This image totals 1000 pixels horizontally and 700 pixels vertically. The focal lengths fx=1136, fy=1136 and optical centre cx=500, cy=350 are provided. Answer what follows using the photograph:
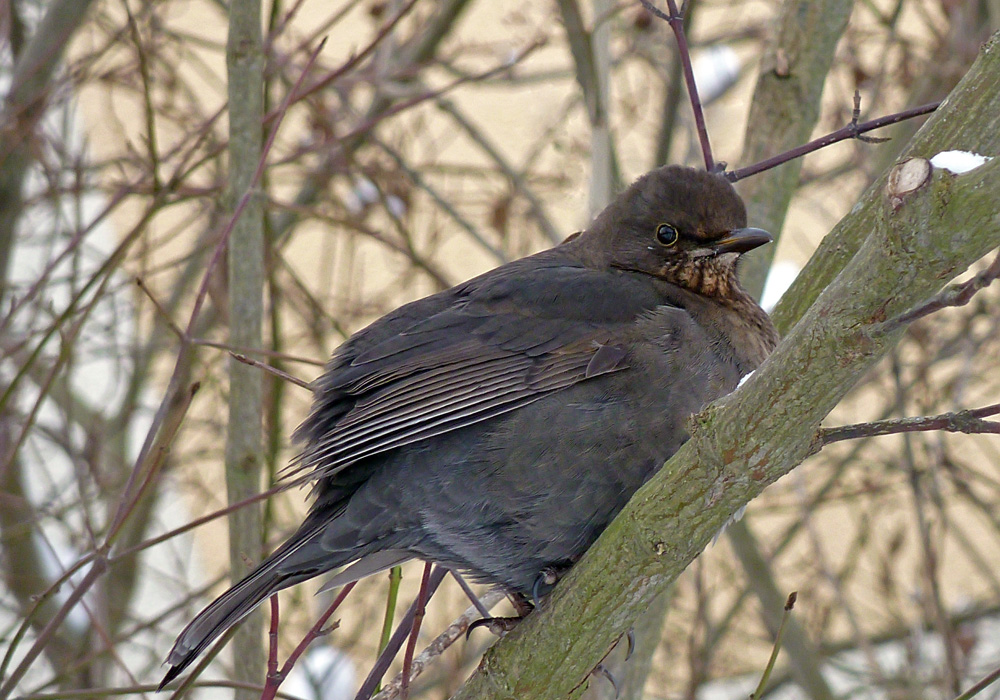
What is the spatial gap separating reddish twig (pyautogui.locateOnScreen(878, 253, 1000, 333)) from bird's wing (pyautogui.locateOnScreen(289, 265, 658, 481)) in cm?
119

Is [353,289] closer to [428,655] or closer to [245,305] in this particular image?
[245,305]

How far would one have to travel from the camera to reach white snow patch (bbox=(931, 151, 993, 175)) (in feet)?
5.33

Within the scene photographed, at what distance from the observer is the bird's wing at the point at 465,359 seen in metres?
2.79

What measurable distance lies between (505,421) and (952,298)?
56.5 inches

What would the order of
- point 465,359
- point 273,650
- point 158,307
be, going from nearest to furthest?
point 273,650 < point 158,307 < point 465,359

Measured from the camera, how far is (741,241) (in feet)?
A: 10.3

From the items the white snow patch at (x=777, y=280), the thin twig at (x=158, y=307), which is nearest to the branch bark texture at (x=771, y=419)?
the thin twig at (x=158, y=307)

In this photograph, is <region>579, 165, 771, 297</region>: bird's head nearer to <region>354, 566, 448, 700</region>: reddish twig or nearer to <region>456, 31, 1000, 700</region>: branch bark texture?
<region>456, 31, 1000, 700</region>: branch bark texture

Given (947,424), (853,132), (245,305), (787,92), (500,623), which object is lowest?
A: (947,424)

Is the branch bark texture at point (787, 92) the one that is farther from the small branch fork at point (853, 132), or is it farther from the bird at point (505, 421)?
the small branch fork at point (853, 132)

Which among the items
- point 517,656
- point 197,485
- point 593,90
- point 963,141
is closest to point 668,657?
point 197,485

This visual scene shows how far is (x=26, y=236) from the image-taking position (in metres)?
5.02

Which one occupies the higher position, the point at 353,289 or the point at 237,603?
the point at 353,289

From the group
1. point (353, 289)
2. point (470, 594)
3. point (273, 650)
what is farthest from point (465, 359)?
point (353, 289)
